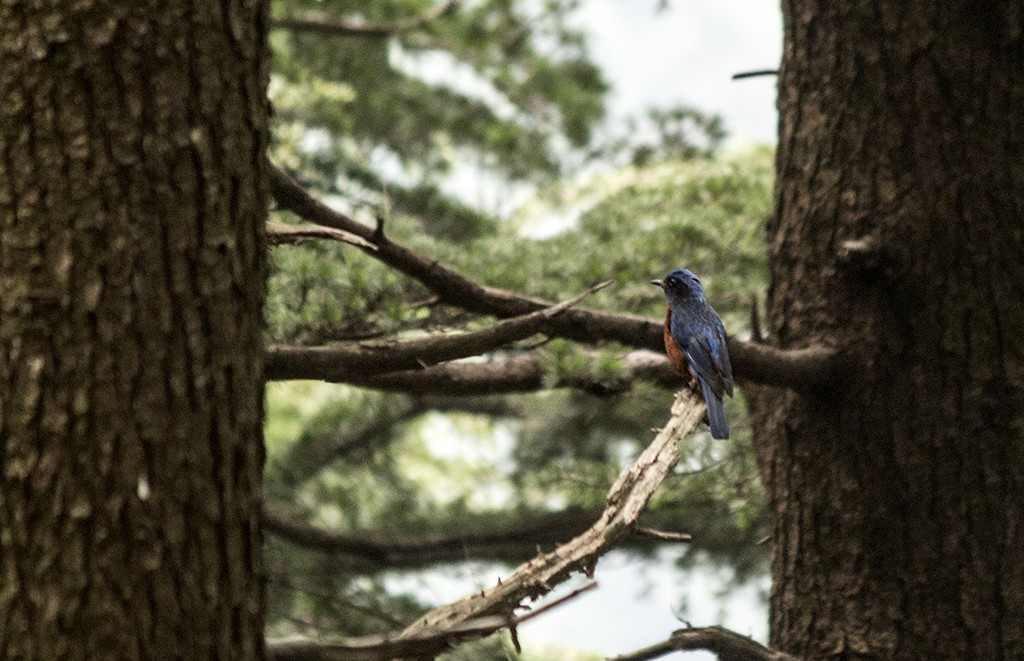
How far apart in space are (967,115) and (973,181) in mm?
214

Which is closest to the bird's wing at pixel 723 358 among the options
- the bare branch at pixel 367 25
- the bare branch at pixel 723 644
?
the bare branch at pixel 723 644

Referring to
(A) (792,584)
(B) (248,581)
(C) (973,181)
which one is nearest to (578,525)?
(A) (792,584)

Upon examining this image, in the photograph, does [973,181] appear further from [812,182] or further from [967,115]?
[812,182]

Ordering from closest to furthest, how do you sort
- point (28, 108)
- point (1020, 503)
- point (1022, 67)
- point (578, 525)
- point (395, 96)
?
point (28, 108) → point (1020, 503) → point (1022, 67) → point (578, 525) → point (395, 96)

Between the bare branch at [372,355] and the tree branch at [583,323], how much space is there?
2.51ft

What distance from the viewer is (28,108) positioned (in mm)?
2031

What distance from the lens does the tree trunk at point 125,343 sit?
193 cm

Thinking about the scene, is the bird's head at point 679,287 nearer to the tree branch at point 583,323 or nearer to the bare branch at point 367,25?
the tree branch at point 583,323

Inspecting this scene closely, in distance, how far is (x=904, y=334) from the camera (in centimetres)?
374

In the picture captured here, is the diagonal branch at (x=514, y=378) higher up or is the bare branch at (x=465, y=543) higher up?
the diagonal branch at (x=514, y=378)

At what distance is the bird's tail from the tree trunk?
2.35m

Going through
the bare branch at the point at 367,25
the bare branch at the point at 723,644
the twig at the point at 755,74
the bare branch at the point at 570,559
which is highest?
the bare branch at the point at 367,25

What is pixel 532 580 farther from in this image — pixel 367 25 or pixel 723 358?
pixel 367 25

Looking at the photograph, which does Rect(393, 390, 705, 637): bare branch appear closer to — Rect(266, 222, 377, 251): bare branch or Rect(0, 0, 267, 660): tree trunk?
Rect(0, 0, 267, 660): tree trunk
